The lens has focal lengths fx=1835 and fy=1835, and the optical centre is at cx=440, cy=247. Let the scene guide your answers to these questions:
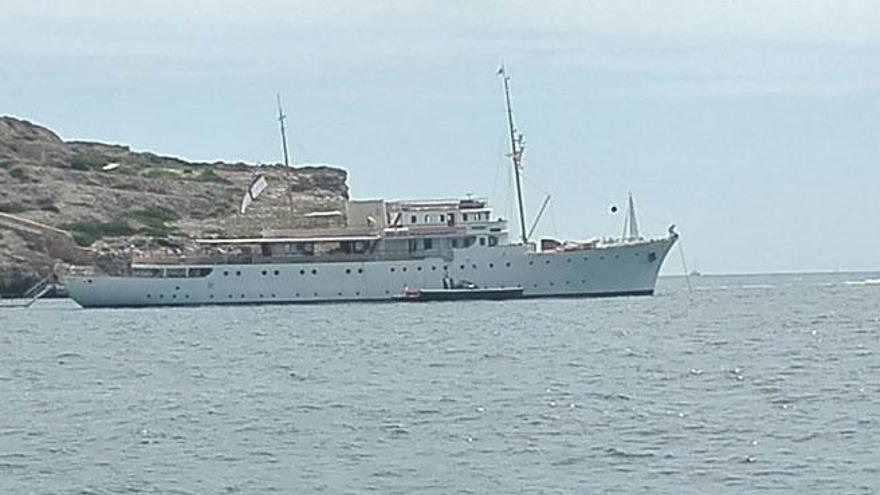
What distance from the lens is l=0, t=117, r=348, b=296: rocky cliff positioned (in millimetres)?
128375

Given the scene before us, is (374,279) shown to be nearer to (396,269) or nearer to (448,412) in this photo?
(396,269)

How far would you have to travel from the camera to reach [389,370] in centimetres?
4478

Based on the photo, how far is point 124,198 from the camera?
14875 centimetres

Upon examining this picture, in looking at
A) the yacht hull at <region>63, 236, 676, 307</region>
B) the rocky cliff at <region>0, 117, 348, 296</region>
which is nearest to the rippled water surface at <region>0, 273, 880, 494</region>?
the yacht hull at <region>63, 236, 676, 307</region>

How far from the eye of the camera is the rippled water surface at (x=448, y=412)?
85.8ft

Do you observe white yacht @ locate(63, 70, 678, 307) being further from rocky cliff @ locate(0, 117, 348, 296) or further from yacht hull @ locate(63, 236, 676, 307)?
rocky cliff @ locate(0, 117, 348, 296)

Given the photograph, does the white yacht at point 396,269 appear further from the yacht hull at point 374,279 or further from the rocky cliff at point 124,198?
the rocky cliff at point 124,198

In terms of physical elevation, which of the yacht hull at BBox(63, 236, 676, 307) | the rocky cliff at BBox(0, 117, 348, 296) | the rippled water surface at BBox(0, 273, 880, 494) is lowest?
the rippled water surface at BBox(0, 273, 880, 494)

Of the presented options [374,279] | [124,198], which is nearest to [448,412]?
[374,279]

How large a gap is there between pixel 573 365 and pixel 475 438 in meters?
16.1

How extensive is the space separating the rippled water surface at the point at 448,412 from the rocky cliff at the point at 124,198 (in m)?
59.1

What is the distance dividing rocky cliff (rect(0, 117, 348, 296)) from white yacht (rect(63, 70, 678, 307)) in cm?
1302

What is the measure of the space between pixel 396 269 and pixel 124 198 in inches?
2151

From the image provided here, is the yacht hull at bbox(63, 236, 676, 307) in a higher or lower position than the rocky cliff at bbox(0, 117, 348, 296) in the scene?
lower
